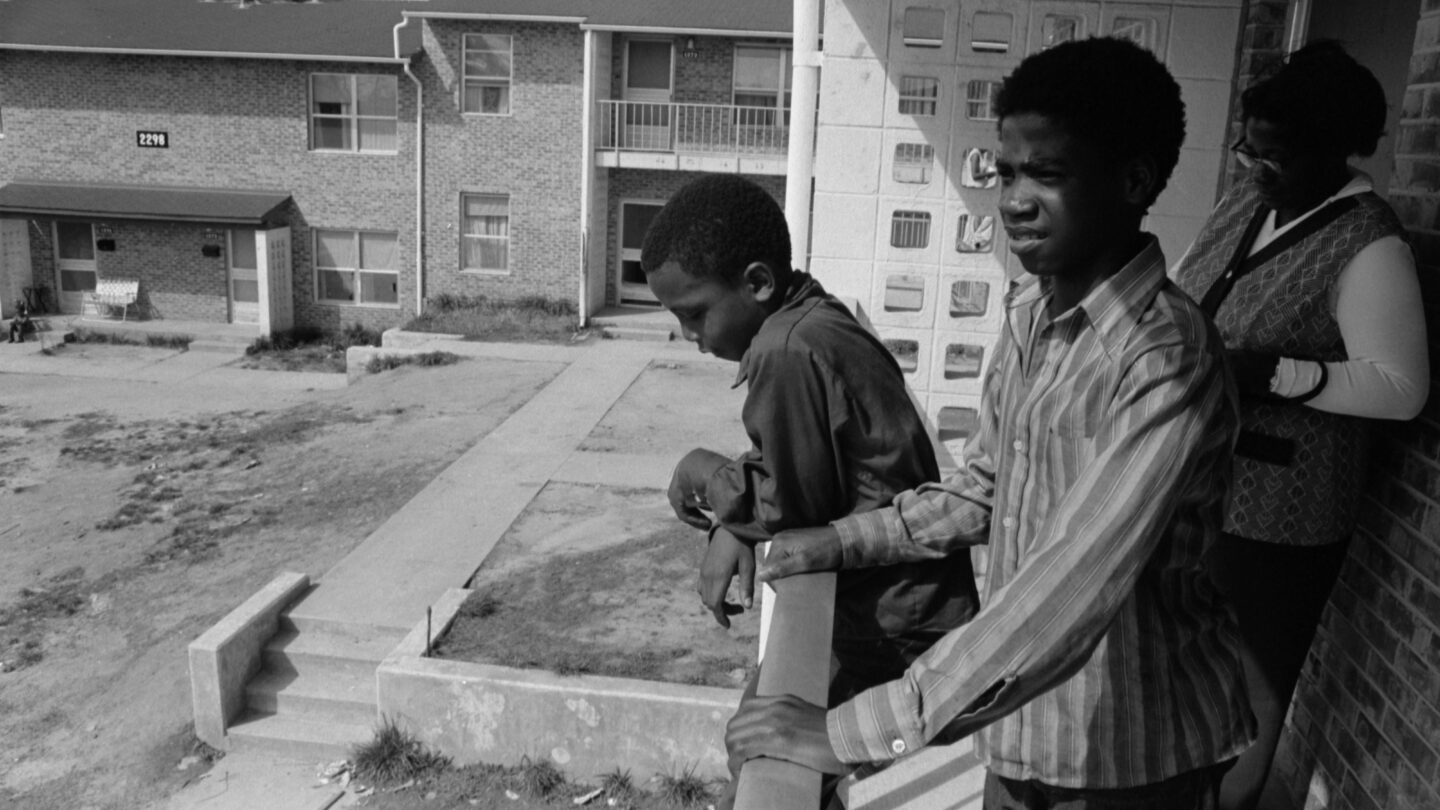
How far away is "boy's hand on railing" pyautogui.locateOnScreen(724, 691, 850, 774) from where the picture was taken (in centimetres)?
125

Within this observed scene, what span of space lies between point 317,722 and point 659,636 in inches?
94.4

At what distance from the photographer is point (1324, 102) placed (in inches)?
84.1

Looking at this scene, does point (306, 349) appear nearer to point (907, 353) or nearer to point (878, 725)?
point (907, 353)

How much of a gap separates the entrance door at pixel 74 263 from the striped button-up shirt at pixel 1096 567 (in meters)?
25.9

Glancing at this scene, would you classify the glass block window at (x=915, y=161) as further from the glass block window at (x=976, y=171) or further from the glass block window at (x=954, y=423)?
the glass block window at (x=954, y=423)

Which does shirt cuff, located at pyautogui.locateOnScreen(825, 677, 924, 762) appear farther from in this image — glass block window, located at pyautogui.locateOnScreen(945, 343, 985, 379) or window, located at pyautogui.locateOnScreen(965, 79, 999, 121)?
glass block window, located at pyautogui.locateOnScreen(945, 343, 985, 379)

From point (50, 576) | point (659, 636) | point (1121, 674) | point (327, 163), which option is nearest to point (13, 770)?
point (50, 576)

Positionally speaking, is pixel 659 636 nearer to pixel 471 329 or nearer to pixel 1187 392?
pixel 1187 392

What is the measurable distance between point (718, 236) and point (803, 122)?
7.59 ft

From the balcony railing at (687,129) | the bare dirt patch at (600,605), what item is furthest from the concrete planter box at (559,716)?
the balcony railing at (687,129)

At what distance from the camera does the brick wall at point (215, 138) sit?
72.8 ft

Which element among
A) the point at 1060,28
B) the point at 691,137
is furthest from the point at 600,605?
the point at 691,137

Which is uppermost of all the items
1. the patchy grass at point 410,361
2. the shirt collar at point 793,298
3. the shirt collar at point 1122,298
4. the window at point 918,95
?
the window at point 918,95

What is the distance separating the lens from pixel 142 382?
1888cm
